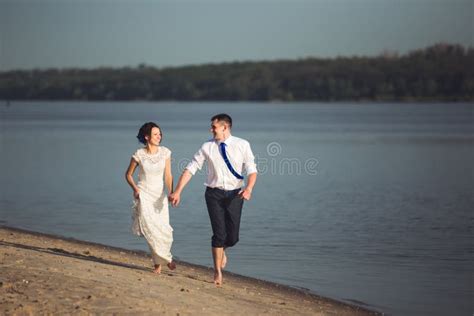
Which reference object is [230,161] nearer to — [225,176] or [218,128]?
[225,176]

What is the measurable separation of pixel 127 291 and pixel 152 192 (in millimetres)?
1846

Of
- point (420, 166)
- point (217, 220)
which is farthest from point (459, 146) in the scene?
point (217, 220)

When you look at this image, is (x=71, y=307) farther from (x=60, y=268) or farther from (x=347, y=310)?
(x=347, y=310)

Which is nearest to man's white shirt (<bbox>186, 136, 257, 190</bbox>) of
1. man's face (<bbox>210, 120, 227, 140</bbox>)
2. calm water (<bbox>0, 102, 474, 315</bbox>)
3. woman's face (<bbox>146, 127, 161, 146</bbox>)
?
man's face (<bbox>210, 120, 227, 140</bbox>)

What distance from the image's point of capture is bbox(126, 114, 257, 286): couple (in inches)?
385

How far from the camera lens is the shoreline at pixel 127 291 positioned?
8.20 m

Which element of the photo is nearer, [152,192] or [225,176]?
[225,176]

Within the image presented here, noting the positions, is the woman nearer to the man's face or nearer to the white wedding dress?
the white wedding dress

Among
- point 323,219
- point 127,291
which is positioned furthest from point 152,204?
point 323,219

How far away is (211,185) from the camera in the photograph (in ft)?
32.3

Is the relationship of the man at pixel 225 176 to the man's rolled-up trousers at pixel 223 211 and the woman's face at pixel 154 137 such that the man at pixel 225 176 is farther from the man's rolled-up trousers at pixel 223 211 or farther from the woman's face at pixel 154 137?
the woman's face at pixel 154 137

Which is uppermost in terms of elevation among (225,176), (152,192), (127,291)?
(225,176)

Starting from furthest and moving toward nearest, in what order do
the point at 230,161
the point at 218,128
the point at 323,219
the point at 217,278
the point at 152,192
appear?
the point at 323,219, the point at 152,192, the point at 217,278, the point at 230,161, the point at 218,128

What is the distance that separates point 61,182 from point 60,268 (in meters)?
18.4
